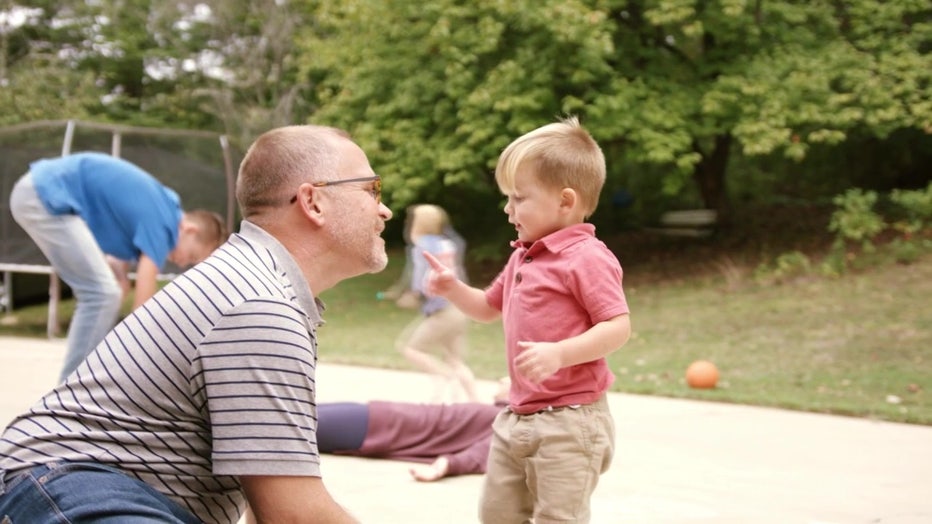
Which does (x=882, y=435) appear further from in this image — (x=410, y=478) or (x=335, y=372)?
(x=335, y=372)

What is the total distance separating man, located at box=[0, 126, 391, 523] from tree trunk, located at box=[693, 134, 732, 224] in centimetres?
1561

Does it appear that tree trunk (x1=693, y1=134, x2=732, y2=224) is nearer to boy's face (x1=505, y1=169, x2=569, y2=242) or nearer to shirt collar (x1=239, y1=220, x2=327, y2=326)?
boy's face (x1=505, y1=169, x2=569, y2=242)

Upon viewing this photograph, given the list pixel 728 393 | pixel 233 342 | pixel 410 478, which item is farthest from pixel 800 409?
pixel 233 342

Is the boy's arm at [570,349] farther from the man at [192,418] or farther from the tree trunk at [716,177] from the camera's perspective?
the tree trunk at [716,177]

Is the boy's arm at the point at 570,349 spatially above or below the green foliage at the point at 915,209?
above

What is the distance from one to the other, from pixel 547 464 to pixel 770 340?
8.47 meters

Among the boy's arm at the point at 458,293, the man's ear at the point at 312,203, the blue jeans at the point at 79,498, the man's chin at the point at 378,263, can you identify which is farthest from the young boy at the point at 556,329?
the blue jeans at the point at 79,498

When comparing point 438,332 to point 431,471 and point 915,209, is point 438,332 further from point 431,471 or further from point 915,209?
point 915,209

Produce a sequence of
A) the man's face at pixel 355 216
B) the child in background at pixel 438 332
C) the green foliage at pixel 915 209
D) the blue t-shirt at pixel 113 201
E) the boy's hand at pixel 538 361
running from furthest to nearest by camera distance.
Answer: the green foliage at pixel 915 209 < the child in background at pixel 438 332 < the blue t-shirt at pixel 113 201 < the boy's hand at pixel 538 361 < the man's face at pixel 355 216

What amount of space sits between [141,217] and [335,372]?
11.8 feet

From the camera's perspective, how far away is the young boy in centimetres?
316

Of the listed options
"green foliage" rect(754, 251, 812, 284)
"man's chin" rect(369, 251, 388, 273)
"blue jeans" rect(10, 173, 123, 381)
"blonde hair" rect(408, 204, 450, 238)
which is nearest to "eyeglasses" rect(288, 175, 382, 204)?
"man's chin" rect(369, 251, 388, 273)

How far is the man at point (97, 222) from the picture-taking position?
5.54 metres

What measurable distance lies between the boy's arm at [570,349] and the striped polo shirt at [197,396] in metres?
0.98
